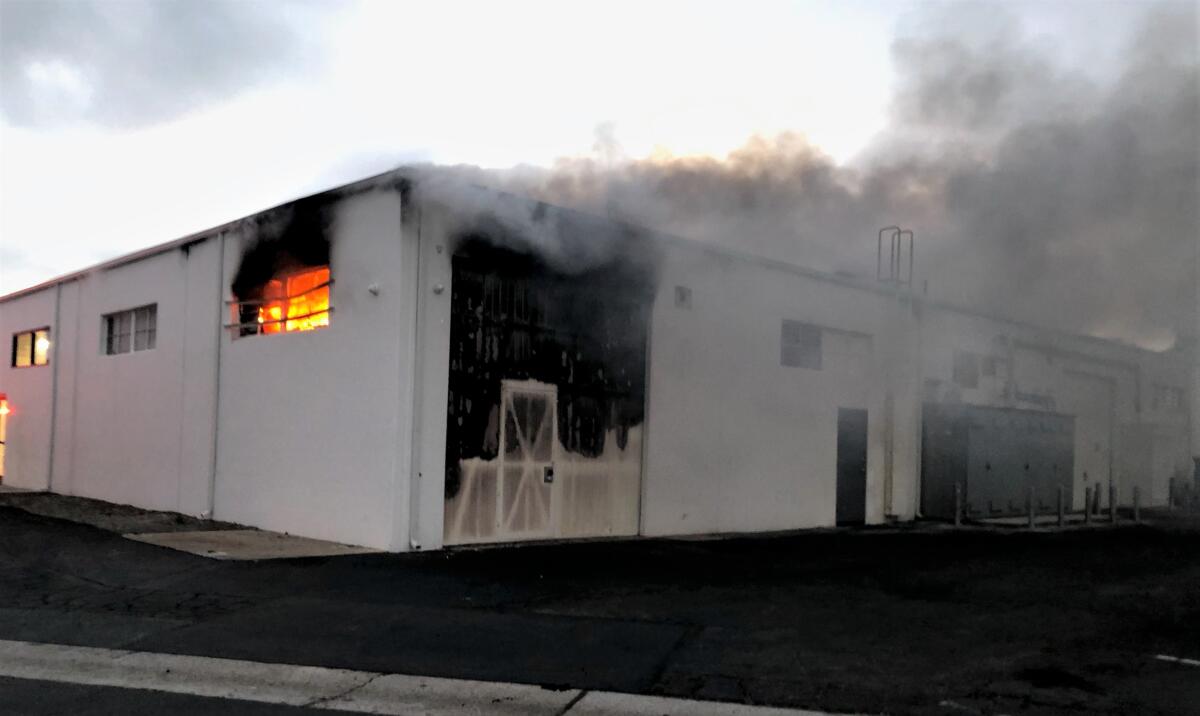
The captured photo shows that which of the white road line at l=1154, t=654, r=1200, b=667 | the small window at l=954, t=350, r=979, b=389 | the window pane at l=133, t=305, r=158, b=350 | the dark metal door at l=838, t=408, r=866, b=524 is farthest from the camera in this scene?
the small window at l=954, t=350, r=979, b=389

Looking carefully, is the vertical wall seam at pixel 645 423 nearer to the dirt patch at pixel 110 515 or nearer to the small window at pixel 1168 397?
the dirt patch at pixel 110 515

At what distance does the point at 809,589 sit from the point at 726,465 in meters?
5.36

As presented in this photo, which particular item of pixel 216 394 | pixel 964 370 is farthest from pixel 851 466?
pixel 216 394

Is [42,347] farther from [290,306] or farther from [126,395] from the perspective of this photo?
[290,306]

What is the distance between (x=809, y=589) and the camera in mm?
8508

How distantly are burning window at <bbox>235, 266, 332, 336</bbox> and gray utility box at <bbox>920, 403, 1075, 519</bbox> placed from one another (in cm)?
1128

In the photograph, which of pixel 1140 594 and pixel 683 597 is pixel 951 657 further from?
pixel 1140 594

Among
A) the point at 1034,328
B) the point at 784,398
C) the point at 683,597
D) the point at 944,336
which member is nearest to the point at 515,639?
the point at 683,597

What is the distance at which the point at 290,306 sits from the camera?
1212cm

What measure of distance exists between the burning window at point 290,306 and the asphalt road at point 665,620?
3.28 metres

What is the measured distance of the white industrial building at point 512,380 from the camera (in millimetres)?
10516

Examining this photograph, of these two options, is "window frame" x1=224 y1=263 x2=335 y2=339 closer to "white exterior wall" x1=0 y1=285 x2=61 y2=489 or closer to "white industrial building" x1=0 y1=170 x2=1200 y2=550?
"white industrial building" x1=0 y1=170 x2=1200 y2=550

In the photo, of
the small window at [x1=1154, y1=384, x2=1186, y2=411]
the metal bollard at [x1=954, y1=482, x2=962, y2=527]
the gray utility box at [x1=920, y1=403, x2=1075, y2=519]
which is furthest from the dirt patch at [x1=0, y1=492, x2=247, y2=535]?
the gray utility box at [x1=920, y1=403, x2=1075, y2=519]

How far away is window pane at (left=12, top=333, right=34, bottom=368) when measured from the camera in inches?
771
